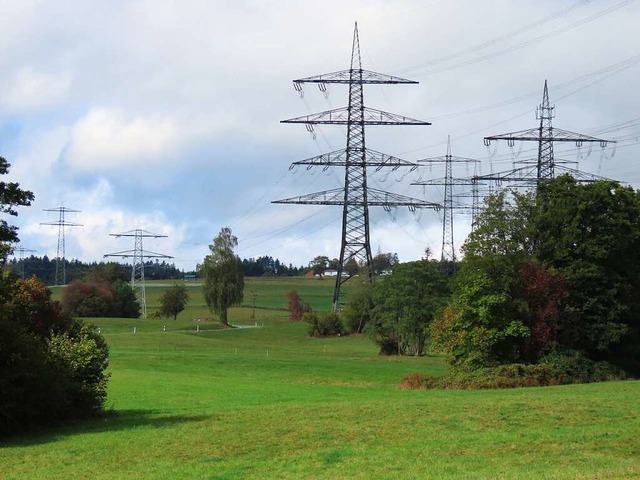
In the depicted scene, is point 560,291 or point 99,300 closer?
point 560,291

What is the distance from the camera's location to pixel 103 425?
28031mm

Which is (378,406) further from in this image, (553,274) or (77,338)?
(553,274)

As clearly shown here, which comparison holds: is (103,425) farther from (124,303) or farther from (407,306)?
(124,303)

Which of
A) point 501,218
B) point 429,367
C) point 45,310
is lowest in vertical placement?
point 429,367

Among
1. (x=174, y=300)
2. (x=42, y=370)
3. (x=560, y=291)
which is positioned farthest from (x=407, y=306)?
(x=174, y=300)

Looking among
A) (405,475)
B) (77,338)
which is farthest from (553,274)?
(405,475)

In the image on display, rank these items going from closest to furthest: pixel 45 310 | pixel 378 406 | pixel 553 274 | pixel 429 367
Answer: pixel 378 406 < pixel 45 310 < pixel 553 274 < pixel 429 367

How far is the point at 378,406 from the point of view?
28875mm

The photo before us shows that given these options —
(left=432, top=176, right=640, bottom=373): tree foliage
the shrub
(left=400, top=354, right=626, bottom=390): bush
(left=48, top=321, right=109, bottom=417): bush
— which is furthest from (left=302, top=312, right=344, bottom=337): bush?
(left=48, top=321, right=109, bottom=417): bush

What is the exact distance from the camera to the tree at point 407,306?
85.4 meters

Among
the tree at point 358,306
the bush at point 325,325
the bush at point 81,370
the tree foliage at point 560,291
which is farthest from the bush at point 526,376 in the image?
the bush at point 325,325

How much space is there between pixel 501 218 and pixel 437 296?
25620 millimetres

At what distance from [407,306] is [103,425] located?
197 ft

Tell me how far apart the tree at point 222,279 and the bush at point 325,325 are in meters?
20.3
